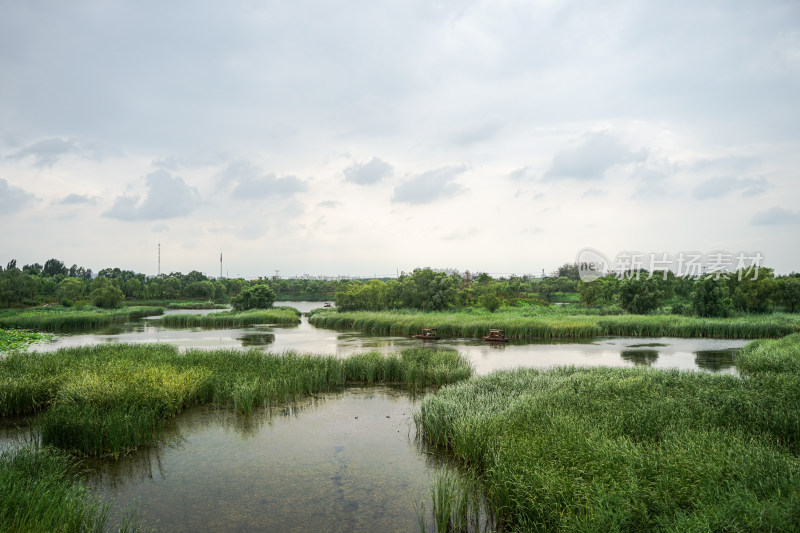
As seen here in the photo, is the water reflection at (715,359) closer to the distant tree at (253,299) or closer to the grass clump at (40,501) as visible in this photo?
the grass clump at (40,501)

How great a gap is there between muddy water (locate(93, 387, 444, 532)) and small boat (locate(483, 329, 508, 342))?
712 inches

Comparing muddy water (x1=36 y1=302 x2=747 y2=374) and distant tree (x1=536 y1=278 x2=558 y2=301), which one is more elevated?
distant tree (x1=536 y1=278 x2=558 y2=301)

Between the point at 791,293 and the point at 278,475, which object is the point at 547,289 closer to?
the point at 791,293

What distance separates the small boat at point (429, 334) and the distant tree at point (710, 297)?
23213 millimetres

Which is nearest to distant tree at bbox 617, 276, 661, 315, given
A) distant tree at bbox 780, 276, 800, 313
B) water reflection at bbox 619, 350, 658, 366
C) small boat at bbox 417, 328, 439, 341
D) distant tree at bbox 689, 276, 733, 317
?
distant tree at bbox 689, 276, 733, 317

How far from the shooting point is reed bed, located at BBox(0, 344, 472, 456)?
339 inches

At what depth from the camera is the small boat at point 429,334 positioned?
29.9 meters

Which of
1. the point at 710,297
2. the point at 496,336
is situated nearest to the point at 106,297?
the point at 496,336

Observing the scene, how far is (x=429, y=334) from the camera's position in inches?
1185

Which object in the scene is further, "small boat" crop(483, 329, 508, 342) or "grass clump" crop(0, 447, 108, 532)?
"small boat" crop(483, 329, 508, 342)

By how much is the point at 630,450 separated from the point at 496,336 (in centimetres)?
2272

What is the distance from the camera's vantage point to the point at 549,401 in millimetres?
9484

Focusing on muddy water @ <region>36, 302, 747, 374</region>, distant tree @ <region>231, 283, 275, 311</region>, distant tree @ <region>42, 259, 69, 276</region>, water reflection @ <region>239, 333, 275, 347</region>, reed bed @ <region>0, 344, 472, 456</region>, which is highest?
distant tree @ <region>42, 259, 69, 276</region>

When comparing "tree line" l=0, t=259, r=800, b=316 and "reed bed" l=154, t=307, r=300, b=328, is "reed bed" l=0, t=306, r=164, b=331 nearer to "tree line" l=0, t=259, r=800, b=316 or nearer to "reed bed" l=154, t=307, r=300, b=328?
"reed bed" l=154, t=307, r=300, b=328
